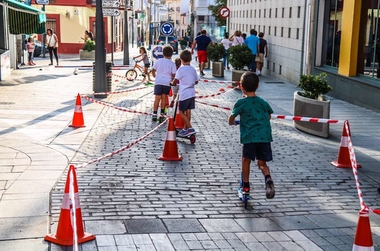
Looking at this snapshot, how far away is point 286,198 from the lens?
7199 millimetres

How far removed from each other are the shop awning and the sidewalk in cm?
1008

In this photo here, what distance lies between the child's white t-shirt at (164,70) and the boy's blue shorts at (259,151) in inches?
212

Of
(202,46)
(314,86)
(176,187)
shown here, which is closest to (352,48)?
(314,86)

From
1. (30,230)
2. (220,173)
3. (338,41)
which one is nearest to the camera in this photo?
(30,230)

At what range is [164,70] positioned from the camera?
1188 cm

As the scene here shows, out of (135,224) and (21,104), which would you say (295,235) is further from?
(21,104)

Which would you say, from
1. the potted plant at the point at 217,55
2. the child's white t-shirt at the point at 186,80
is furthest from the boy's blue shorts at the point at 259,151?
the potted plant at the point at 217,55

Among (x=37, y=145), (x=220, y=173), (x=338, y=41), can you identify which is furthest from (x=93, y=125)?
(x=338, y=41)

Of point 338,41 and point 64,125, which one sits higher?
point 338,41

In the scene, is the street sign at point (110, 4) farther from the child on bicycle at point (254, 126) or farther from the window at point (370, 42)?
the child on bicycle at point (254, 126)

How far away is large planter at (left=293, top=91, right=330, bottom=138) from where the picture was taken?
1108cm

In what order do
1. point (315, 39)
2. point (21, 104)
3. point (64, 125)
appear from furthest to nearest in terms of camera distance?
point (315, 39) → point (21, 104) → point (64, 125)

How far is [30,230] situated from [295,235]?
2519 millimetres

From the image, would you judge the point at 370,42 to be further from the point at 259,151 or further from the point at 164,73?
the point at 259,151
